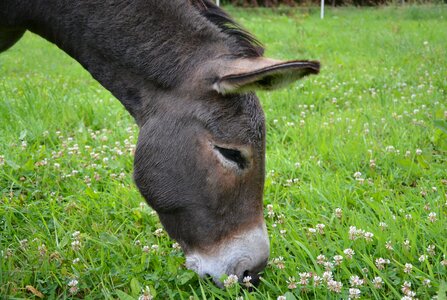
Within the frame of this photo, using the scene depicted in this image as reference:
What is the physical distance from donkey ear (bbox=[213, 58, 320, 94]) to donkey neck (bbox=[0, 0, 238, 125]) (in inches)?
8.8

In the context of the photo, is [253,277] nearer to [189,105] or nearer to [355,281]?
[355,281]

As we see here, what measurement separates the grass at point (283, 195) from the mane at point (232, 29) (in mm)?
1027

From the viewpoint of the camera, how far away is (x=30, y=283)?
2555 mm

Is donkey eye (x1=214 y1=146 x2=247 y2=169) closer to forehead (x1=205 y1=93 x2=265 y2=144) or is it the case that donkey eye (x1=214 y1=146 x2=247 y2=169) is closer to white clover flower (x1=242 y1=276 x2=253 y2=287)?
forehead (x1=205 y1=93 x2=265 y2=144)

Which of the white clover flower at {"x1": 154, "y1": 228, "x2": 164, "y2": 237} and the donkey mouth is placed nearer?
the donkey mouth

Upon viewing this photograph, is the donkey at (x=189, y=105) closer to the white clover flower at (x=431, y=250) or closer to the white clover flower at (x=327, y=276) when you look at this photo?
the white clover flower at (x=327, y=276)

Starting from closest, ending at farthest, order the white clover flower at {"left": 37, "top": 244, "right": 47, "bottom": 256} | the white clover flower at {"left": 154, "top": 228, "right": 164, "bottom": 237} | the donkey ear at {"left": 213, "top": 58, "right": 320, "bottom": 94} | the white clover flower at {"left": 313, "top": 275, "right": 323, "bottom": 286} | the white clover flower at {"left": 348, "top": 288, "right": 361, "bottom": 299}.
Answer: the donkey ear at {"left": 213, "top": 58, "right": 320, "bottom": 94} < the white clover flower at {"left": 348, "top": 288, "right": 361, "bottom": 299} < the white clover flower at {"left": 313, "top": 275, "right": 323, "bottom": 286} < the white clover flower at {"left": 37, "top": 244, "right": 47, "bottom": 256} < the white clover flower at {"left": 154, "top": 228, "right": 164, "bottom": 237}

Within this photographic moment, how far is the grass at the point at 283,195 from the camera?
8.12ft

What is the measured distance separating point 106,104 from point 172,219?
11.5 ft

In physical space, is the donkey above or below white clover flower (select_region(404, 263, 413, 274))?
above

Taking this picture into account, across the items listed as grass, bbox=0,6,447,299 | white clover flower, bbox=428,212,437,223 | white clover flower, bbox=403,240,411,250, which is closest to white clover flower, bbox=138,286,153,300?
grass, bbox=0,6,447,299

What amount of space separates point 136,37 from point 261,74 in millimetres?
827

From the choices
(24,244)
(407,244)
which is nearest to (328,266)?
(407,244)

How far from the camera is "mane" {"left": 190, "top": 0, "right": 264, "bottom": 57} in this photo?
2.48 m
